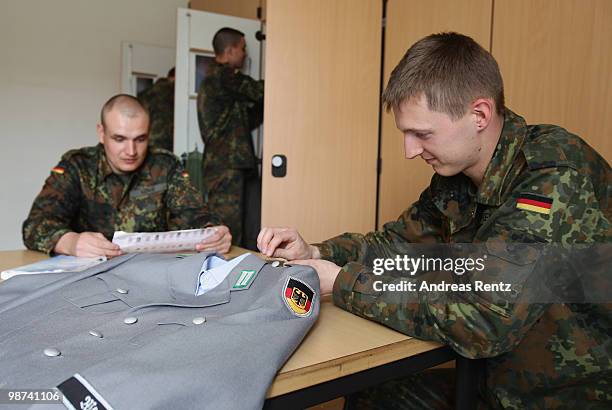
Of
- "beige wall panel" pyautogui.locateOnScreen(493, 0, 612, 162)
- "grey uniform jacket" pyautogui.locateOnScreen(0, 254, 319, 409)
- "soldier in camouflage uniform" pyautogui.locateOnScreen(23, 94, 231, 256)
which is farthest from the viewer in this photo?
"soldier in camouflage uniform" pyautogui.locateOnScreen(23, 94, 231, 256)

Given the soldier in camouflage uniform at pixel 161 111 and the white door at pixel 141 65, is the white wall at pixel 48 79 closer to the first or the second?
the white door at pixel 141 65

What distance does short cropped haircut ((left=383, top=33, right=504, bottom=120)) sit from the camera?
1135 millimetres

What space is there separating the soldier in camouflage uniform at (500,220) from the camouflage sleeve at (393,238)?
0.17 meters

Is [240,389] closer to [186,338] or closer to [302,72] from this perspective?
[186,338]

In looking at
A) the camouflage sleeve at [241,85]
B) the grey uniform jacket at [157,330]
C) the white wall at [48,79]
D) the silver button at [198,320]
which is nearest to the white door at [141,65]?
the white wall at [48,79]

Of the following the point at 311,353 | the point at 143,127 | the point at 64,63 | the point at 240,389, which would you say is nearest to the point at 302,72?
the point at 143,127

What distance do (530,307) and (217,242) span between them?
3.67 feet

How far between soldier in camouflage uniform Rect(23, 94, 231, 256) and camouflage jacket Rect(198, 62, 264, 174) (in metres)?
1.05

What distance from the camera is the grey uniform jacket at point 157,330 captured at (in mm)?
658

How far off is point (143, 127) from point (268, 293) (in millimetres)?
1414

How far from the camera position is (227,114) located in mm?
3266

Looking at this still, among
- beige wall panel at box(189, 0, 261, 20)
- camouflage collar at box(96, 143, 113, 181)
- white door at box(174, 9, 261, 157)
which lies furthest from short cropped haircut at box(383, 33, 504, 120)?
beige wall panel at box(189, 0, 261, 20)

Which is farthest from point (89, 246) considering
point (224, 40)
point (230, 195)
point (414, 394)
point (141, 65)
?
point (141, 65)

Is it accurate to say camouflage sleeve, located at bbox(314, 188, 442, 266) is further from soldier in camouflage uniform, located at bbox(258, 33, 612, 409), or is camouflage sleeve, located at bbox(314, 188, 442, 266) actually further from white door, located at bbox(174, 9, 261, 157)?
white door, located at bbox(174, 9, 261, 157)
